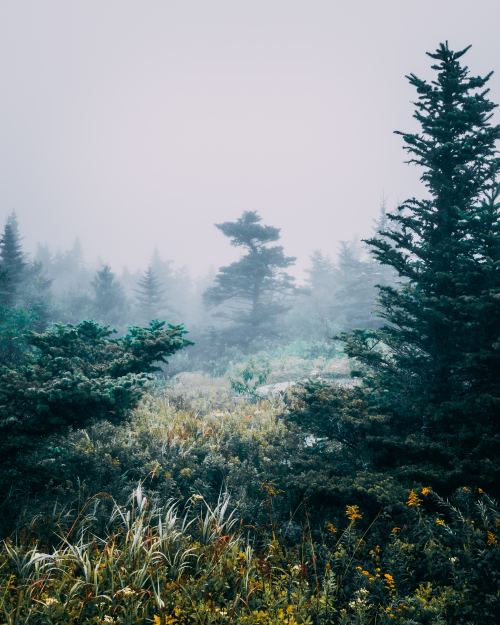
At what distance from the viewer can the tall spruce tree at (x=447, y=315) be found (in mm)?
4305

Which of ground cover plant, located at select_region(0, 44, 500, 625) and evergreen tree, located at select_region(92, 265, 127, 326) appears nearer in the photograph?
ground cover plant, located at select_region(0, 44, 500, 625)

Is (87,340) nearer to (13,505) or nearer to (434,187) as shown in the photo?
(13,505)

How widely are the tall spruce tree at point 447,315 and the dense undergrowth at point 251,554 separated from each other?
0.59 meters

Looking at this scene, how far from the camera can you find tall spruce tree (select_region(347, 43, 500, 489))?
169 inches

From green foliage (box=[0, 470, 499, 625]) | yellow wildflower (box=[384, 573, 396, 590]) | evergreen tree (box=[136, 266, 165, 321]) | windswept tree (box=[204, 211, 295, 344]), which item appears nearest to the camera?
green foliage (box=[0, 470, 499, 625])

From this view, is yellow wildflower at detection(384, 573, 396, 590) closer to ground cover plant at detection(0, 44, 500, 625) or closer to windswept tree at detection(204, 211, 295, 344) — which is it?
ground cover plant at detection(0, 44, 500, 625)

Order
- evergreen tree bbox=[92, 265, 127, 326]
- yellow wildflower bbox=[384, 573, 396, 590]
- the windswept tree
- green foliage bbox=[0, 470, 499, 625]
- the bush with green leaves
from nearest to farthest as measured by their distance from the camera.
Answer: green foliage bbox=[0, 470, 499, 625], yellow wildflower bbox=[384, 573, 396, 590], the bush with green leaves, the windswept tree, evergreen tree bbox=[92, 265, 127, 326]

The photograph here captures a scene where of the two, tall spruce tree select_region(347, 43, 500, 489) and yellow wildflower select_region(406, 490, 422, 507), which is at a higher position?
tall spruce tree select_region(347, 43, 500, 489)

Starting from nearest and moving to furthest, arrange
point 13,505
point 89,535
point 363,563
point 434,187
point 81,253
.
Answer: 1. point 363,563
2. point 89,535
3. point 13,505
4. point 434,187
5. point 81,253

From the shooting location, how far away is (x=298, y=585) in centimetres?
341

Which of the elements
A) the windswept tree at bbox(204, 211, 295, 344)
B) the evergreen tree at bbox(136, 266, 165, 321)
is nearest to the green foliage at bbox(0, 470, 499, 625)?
the windswept tree at bbox(204, 211, 295, 344)

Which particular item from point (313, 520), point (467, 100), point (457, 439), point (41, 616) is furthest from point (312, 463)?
point (467, 100)

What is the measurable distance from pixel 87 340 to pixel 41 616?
4325 millimetres

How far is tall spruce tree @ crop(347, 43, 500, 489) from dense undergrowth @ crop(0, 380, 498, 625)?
1.95ft
